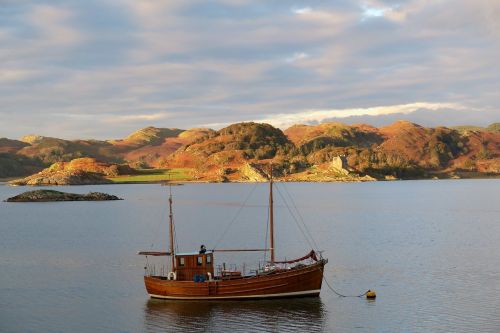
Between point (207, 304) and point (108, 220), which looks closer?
point (207, 304)

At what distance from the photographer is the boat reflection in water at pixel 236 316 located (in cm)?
3538

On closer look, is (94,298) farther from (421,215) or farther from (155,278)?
(421,215)

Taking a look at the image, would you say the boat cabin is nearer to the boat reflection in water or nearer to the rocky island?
the boat reflection in water

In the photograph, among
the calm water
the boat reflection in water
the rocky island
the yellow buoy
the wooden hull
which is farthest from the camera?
the rocky island

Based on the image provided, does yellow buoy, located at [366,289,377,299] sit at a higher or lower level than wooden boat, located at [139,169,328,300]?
lower

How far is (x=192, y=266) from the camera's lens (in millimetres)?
41906

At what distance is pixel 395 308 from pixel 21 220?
91062 mm

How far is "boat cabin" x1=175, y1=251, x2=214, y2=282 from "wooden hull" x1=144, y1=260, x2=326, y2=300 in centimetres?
85

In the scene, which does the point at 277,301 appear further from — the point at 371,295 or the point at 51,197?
the point at 51,197

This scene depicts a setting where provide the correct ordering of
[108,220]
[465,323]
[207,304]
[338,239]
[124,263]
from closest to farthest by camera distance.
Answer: [465,323]
[207,304]
[124,263]
[338,239]
[108,220]

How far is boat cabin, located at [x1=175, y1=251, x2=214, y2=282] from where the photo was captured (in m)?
41.9

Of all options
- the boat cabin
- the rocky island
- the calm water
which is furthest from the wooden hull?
the rocky island

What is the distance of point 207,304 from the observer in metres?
40.9

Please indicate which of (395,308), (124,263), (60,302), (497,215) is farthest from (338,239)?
(497,215)
